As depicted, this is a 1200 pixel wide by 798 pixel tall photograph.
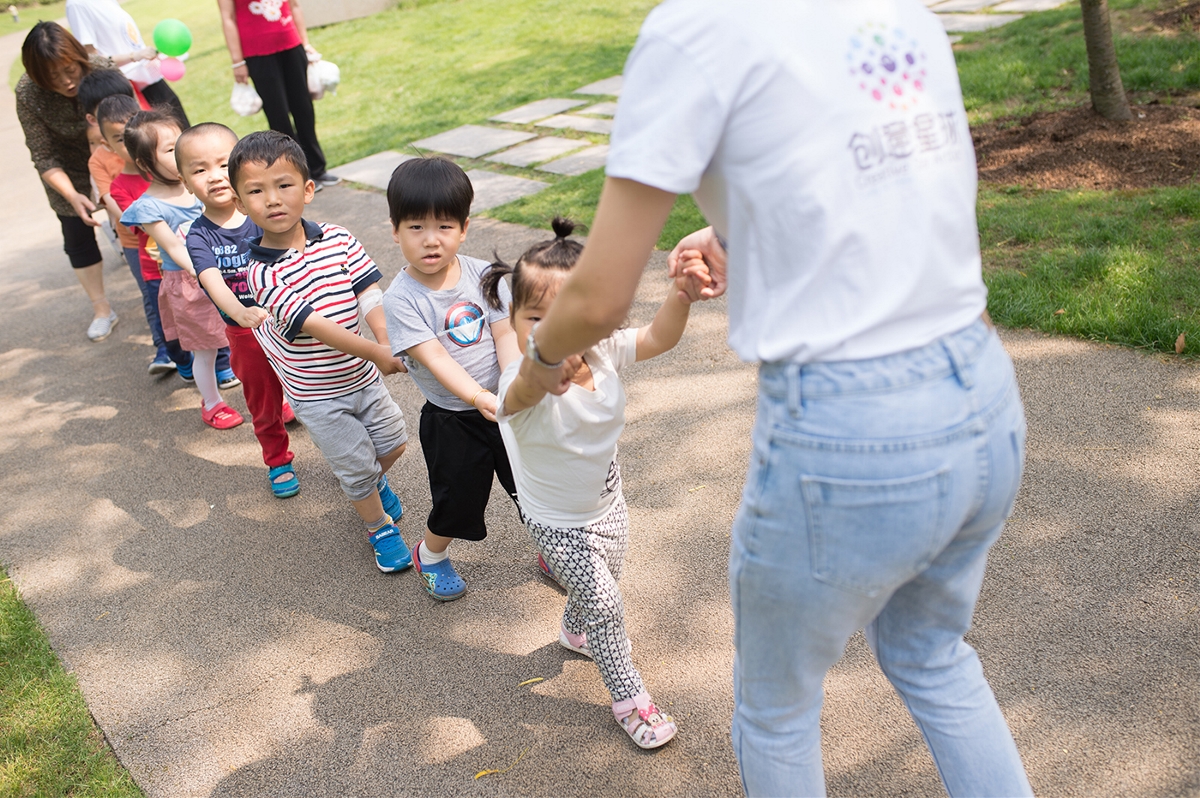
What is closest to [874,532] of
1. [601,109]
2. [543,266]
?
[543,266]

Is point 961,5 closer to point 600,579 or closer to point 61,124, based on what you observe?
point 61,124

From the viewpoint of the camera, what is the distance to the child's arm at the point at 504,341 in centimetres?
266

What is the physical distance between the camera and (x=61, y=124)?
5133 mm

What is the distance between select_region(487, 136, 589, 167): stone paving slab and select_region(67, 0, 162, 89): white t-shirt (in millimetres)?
2611

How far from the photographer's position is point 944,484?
55.2 inches

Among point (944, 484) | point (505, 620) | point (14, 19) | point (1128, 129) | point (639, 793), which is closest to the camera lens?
point (944, 484)

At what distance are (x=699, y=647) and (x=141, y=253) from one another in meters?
3.64

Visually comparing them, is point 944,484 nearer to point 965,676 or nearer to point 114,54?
point 965,676

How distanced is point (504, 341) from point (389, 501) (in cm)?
119

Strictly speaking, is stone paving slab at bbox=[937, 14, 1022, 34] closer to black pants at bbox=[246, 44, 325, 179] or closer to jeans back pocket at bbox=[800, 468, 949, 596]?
black pants at bbox=[246, 44, 325, 179]

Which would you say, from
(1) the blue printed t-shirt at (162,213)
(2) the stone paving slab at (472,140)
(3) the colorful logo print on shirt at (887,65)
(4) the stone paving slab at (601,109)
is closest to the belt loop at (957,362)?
(3) the colorful logo print on shirt at (887,65)

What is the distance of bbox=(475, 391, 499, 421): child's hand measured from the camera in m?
2.36

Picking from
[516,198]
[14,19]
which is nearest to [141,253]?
[516,198]

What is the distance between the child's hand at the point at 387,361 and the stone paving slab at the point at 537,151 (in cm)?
462
